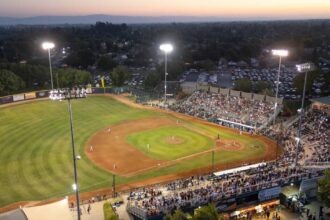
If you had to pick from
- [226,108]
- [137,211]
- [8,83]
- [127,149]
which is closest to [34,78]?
[8,83]

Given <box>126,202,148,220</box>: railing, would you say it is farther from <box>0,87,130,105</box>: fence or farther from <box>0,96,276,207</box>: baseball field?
<box>0,87,130,105</box>: fence

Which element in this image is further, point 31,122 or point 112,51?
point 112,51

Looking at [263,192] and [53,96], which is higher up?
[53,96]

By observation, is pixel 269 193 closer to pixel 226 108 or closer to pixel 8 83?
pixel 226 108

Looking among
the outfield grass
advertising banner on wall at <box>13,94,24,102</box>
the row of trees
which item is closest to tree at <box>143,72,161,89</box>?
the row of trees

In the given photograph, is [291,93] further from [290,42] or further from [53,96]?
[290,42]

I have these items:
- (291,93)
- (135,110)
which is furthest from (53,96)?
(291,93)

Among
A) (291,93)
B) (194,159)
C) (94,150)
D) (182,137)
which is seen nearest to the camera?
(194,159)
